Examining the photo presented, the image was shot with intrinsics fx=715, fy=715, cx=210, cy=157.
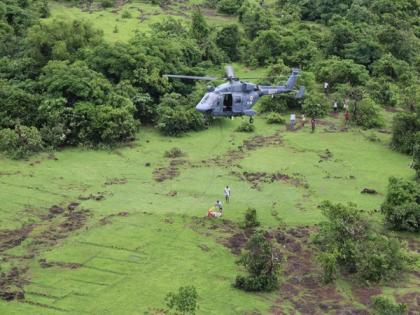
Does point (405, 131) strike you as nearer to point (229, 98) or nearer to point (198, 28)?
point (229, 98)

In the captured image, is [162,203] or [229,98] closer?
[162,203]

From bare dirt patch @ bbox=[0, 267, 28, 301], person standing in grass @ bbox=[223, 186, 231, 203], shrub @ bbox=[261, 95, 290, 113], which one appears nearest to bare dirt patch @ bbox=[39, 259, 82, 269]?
bare dirt patch @ bbox=[0, 267, 28, 301]

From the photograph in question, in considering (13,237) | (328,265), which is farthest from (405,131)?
(13,237)

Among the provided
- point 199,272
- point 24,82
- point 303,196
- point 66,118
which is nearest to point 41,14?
point 24,82

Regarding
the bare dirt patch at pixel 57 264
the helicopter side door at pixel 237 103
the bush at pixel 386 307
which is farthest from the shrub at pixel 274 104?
the bare dirt patch at pixel 57 264

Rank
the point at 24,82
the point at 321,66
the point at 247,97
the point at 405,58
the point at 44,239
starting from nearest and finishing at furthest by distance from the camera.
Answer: the point at 44,239 < the point at 247,97 < the point at 24,82 < the point at 321,66 < the point at 405,58

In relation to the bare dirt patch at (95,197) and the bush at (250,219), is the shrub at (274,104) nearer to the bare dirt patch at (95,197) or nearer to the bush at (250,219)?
the bare dirt patch at (95,197)

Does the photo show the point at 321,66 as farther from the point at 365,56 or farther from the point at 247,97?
the point at 247,97
